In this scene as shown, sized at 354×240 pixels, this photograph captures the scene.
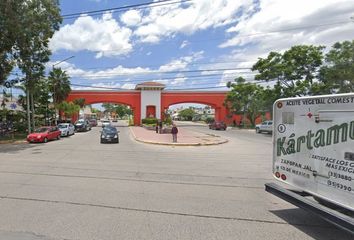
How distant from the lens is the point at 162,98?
7219 cm

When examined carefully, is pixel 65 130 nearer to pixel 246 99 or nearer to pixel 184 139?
pixel 184 139

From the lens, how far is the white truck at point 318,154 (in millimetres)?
5531

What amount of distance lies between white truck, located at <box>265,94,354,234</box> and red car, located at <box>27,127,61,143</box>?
1012 inches

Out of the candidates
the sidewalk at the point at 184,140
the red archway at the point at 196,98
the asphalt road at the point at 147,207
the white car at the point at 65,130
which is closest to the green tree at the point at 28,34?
the white car at the point at 65,130

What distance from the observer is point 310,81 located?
39.4 m

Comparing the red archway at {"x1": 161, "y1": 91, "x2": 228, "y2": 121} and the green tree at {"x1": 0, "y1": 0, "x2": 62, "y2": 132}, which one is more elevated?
the green tree at {"x1": 0, "y1": 0, "x2": 62, "y2": 132}

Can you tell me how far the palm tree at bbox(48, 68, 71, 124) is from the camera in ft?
193

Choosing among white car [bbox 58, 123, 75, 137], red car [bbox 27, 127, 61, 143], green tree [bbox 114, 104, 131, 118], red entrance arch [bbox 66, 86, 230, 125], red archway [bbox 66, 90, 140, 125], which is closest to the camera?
red car [bbox 27, 127, 61, 143]

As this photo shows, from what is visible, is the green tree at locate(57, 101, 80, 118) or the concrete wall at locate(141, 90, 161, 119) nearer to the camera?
the green tree at locate(57, 101, 80, 118)

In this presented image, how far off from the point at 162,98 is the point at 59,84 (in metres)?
20.6

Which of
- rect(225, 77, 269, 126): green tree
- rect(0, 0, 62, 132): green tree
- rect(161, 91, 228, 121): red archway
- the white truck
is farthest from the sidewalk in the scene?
rect(161, 91, 228, 121): red archway

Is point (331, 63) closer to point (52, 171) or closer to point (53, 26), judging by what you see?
point (53, 26)

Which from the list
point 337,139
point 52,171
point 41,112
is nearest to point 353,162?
point 337,139

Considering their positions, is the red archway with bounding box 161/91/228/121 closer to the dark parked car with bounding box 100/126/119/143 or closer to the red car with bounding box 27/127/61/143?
the red car with bounding box 27/127/61/143
